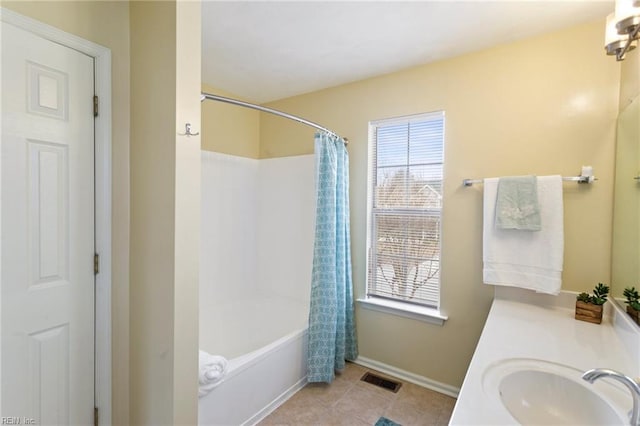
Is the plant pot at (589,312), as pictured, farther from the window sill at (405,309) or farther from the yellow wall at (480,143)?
the window sill at (405,309)

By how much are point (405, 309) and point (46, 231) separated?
2.26 m

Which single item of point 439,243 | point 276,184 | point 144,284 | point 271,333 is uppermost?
point 276,184

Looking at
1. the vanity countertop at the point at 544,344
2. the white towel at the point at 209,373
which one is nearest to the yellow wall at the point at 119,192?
the white towel at the point at 209,373

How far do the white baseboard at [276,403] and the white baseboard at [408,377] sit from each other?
57 cm

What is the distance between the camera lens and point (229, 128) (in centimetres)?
293

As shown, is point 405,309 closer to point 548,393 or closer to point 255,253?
point 548,393

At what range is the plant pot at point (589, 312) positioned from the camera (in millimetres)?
1544

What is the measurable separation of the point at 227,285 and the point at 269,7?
2.30 meters

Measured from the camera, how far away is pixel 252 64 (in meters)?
2.32

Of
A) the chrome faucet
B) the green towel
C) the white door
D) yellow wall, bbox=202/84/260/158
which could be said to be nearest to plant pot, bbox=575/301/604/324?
the green towel

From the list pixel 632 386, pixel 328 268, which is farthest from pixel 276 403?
pixel 632 386

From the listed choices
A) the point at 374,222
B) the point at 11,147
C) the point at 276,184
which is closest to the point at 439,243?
the point at 374,222

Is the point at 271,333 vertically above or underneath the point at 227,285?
underneath

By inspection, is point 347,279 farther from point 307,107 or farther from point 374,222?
point 307,107
